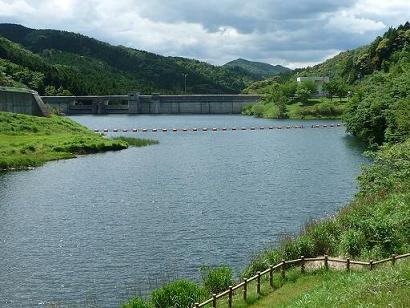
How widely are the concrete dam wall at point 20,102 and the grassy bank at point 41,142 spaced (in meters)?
8.98

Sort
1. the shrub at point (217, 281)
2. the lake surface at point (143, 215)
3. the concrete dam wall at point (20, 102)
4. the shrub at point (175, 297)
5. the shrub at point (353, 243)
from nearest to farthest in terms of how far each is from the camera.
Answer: the shrub at point (175, 297), the shrub at point (217, 281), the shrub at point (353, 243), the lake surface at point (143, 215), the concrete dam wall at point (20, 102)

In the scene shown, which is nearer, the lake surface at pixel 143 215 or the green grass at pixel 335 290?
the green grass at pixel 335 290

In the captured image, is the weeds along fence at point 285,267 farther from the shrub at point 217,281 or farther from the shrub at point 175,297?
the shrub at point 175,297

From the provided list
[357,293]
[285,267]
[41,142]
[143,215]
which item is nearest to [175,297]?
[285,267]

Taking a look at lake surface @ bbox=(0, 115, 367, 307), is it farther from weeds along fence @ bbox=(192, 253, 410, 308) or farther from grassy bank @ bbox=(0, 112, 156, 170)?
weeds along fence @ bbox=(192, 253, 410, 308)

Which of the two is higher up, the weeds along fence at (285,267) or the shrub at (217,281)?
the weeds along fence at (285,267)

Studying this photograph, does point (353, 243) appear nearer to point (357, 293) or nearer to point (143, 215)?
point (357, 293)

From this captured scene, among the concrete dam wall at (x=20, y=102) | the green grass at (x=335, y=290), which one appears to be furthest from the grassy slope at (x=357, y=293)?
the concrete dam wall at (x=20, y=102)

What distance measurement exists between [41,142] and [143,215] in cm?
5025

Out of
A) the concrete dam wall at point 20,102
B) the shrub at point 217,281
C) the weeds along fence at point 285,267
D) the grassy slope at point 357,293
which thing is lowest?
the shrub at point 217,281

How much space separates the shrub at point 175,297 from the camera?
24.7m

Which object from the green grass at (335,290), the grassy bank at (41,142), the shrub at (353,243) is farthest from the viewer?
the grassy bank at (41,142)

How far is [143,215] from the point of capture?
161 feet

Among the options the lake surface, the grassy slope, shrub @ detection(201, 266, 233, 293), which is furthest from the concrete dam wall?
the grassy slope
